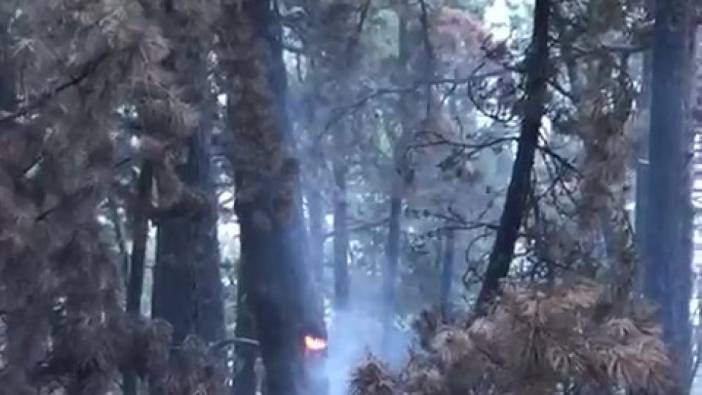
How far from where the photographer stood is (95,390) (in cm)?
683

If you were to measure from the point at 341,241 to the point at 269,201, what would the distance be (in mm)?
7470

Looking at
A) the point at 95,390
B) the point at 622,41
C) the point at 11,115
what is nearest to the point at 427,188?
the point at 622,41

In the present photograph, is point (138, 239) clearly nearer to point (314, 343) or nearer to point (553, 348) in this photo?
point (314, 343)

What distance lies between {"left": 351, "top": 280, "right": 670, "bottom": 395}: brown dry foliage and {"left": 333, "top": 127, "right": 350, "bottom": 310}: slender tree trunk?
9348mm

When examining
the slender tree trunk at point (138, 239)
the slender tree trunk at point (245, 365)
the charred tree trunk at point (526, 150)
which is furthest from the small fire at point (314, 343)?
the charred tree trunk at point (526, 150)

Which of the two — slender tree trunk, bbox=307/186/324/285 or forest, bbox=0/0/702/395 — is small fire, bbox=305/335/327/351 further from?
slender tree trunk, bbox=307/186/324/285

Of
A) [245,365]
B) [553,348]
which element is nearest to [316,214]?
[245,365]

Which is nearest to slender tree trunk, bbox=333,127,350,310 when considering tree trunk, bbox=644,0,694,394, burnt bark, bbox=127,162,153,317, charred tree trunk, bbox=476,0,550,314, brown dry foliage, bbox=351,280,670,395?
burnt bark, bbox=127,162,153,317

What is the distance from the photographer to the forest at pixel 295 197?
4.66m

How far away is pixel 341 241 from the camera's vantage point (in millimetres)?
16234

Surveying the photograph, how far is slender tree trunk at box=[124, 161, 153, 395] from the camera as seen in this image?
7.10m

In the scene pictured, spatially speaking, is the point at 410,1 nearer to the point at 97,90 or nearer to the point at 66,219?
the point at 66,219

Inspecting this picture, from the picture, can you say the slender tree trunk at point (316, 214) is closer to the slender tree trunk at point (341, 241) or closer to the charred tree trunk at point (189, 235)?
the slender tree trunk at point (341, 241)

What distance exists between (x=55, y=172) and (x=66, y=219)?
0.35m
